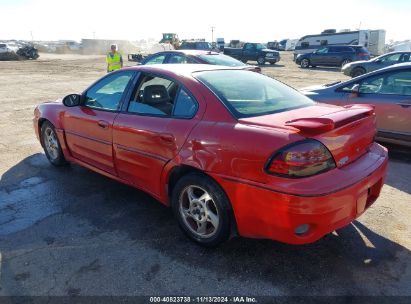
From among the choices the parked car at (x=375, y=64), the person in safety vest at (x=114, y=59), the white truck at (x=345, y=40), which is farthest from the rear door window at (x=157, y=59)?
the white truck at (x=345, y=40)

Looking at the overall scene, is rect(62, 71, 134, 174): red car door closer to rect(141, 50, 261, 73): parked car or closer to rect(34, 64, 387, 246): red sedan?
rect(34, 64, 387, 246): red sedan

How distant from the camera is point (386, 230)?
3.42m

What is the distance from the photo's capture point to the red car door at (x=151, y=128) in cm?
314

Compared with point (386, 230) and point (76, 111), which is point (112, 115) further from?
point (386, 230)

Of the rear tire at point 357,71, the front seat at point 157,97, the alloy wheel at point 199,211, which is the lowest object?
the alloy wheel at point 199,211

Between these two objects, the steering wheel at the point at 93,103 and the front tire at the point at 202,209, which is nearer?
the front tire at the point at 202,209

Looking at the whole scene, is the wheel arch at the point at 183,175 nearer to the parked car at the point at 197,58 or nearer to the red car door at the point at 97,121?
the red car door at the point at 97,121

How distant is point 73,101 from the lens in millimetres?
4383

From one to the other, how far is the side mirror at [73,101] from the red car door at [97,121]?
62mm

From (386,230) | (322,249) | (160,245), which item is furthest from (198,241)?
(386,230)

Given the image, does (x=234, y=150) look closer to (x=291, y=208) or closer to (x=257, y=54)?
(x=291, y=208)

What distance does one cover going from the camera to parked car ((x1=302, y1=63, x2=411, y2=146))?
526 centimetres

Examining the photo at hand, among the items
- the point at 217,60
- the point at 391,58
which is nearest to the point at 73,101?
the point at 217,60

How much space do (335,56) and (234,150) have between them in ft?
79.3
